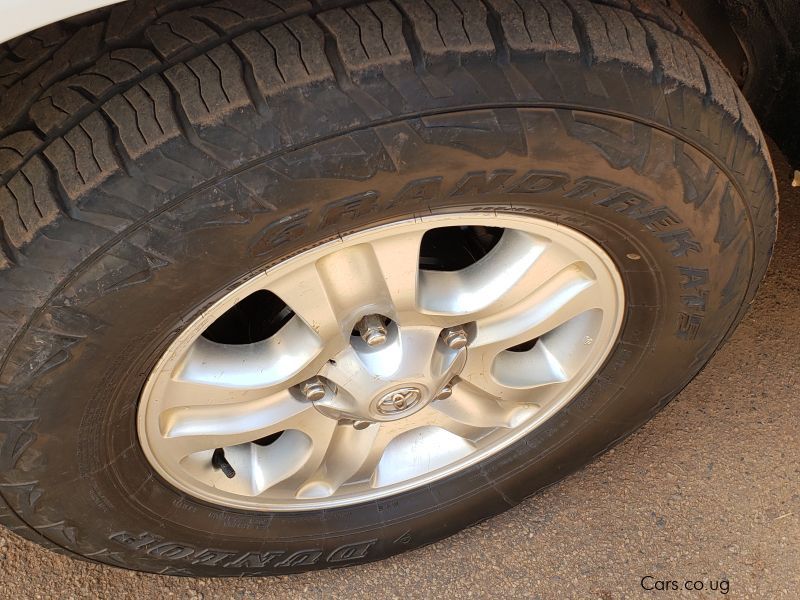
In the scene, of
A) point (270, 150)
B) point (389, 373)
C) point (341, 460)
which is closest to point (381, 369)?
point (389, 373)

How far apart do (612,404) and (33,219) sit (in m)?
1.36

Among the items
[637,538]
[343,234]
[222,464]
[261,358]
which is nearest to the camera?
[343,234]

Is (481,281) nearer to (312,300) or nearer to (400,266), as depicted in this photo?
(400,266)

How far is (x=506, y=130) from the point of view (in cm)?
131

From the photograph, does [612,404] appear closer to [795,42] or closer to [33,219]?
[795,42]

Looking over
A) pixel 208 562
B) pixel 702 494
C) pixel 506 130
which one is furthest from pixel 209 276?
pixel 702 494

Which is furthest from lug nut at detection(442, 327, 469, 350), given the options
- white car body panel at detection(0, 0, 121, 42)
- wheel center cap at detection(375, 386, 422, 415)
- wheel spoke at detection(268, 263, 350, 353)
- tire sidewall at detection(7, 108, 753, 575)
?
white car body panel at detection(0, 0, 121, 42)

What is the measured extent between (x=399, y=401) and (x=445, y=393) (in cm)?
16

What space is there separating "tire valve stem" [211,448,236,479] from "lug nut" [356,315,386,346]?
475 mm

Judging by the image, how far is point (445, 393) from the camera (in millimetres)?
1896

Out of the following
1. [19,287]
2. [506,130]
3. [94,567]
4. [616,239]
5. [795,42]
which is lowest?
[94,567]

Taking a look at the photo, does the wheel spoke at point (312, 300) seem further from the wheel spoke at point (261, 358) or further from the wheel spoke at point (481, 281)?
the wheel spoke at point (481, 281)

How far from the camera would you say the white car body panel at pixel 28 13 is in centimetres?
95

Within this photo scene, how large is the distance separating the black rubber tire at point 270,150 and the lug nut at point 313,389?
340 millimetres
